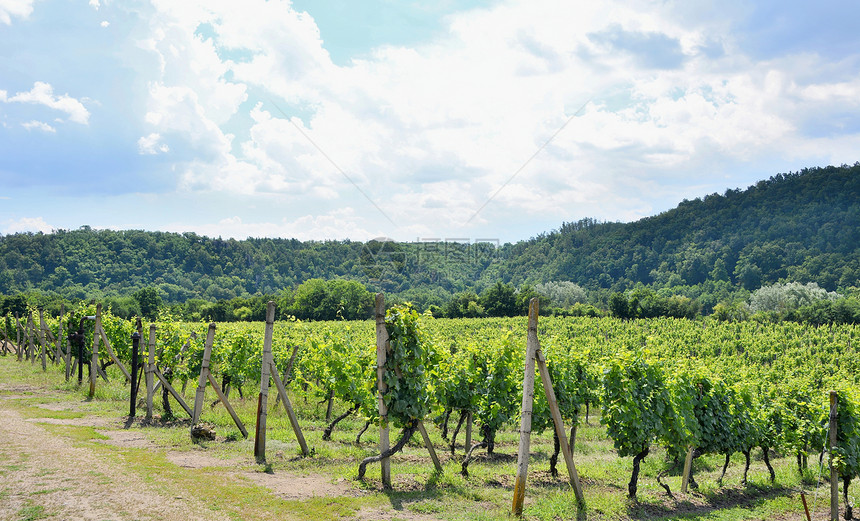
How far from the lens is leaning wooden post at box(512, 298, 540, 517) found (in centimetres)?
740

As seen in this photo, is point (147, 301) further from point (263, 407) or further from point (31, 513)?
point (31, 513)

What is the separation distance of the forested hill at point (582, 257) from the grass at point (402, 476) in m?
57.1

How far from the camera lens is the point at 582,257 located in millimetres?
118062

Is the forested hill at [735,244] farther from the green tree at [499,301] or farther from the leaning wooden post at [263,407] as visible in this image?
the leaning wooden post at [263,407]

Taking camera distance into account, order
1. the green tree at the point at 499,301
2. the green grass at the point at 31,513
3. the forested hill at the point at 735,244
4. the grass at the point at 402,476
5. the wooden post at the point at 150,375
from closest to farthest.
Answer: the green grass at the point at 31,513 < the grass at the point at 402,476 < the wooden post at the point at 150,375 < the green tree at the point at 499,301 < the forested hill at the point at 735,244

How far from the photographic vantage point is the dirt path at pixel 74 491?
6371 millimetres

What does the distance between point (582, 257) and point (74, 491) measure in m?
118

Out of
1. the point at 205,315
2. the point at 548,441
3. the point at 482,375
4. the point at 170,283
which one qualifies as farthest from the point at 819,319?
the point at 170,283

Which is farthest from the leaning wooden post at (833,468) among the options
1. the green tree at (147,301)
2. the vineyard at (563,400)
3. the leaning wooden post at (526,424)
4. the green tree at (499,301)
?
the green tree at (147,301)

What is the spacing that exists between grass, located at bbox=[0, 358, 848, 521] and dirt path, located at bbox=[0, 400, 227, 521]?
0.27 m

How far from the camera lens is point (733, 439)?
457 inches

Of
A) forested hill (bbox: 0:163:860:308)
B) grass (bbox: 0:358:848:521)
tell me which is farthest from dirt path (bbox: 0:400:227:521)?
forested hill (bbox: 0:163:860:308)

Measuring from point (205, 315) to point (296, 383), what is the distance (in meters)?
59.1

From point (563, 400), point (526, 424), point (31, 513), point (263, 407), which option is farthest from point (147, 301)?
point (526, 424)
